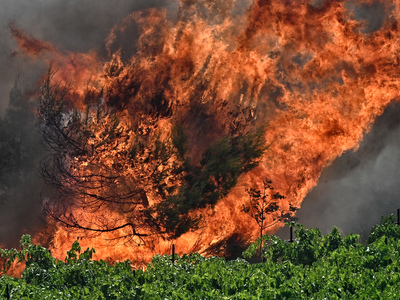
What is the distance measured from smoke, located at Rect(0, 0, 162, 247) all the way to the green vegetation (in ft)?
15.6

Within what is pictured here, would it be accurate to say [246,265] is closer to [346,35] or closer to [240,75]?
[240,75]

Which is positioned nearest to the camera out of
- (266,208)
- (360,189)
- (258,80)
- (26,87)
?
(26,87)

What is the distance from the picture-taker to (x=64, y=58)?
60.1 ft

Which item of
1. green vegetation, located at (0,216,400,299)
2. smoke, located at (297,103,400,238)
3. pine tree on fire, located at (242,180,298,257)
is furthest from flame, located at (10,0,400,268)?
green vegetation, located at (0,216,400,299)

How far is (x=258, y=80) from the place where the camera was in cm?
1991

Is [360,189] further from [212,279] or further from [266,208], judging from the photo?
[212,279]

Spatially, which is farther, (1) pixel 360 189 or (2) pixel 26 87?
(1) pixel 360 189

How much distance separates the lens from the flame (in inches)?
739

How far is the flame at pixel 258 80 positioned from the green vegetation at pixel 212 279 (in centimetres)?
598

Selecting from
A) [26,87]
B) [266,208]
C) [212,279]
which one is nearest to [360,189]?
[266,208]

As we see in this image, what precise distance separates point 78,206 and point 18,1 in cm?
518

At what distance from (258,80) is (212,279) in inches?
378

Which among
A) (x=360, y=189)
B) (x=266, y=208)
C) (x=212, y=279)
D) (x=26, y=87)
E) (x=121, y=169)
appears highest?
(x=26, y=87)

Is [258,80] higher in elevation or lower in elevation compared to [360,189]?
higher
